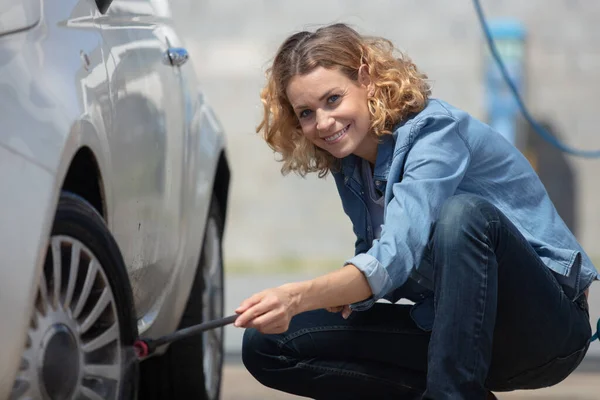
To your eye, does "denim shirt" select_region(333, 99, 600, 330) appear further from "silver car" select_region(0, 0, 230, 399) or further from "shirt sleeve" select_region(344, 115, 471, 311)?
"silver car" select_region(0, 0, 230, 399)

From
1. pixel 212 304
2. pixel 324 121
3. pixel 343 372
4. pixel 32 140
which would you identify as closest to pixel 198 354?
Answer: pixel 212 304

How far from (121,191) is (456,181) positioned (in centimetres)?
75

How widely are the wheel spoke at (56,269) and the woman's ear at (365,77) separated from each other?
82 cm

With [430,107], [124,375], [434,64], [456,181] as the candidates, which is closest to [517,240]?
[456,181]

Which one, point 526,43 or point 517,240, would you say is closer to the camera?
point 517,240

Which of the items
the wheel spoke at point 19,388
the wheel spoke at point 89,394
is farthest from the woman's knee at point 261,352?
the wheel spoke at point 19,388

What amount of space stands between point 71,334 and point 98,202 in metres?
0.38

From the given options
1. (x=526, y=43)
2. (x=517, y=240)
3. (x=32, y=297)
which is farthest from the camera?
(x=526, y=43)

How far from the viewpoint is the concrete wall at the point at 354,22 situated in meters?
Result: 9.52

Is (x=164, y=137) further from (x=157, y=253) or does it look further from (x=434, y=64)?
(x=434, y=64)

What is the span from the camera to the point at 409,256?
8.05ft

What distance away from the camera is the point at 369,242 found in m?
2.85

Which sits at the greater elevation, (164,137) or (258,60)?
(258,60)

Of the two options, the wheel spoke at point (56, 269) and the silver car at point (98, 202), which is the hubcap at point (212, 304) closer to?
the silver car at point (98, 202)
